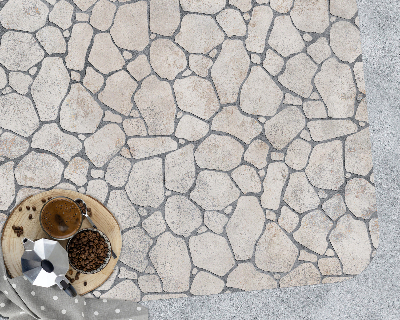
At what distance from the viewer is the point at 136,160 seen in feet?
6.45

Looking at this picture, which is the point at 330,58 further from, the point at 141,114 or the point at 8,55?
the point at 8,55

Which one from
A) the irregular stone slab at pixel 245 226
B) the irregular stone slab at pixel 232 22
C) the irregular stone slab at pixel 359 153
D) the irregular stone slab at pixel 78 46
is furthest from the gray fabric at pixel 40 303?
the irregular stone slab at pixel 232 22

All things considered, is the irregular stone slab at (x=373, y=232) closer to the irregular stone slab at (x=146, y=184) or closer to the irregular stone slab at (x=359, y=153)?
the irregular stone slab at (x=359, y=153)

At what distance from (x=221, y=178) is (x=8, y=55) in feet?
4.54

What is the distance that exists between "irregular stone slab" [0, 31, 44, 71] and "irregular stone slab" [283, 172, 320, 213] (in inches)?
62.7

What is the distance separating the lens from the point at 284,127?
2.01 meters

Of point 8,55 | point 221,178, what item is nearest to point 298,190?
point 221,178

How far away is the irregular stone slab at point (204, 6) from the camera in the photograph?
2008 mm

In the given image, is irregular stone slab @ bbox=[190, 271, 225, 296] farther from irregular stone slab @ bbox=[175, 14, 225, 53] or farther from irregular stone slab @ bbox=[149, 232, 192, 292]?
irregular stone slab @ bbox=[175, 14, 225, 53]

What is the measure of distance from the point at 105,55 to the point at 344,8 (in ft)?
4.68

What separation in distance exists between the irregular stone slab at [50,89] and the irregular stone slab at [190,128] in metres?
0.68

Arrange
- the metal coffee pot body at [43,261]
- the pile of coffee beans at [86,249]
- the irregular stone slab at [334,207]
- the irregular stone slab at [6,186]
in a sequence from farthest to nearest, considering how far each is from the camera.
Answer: the irregular stone slab at [334,207], the irregular stone slab at [6,186], the pile of coffee beans at [86,249], the metal coffee pot body at [43,261]

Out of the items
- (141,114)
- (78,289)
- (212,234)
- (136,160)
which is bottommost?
(78,289)

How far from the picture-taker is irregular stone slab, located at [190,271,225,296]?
6.43 ft
